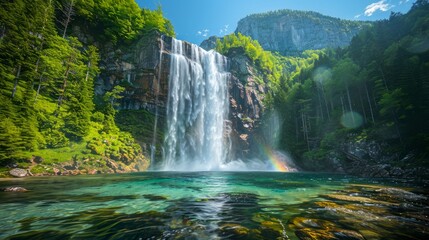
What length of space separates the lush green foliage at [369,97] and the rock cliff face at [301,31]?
95106mm

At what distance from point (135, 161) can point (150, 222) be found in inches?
1075

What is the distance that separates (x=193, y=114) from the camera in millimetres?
40812

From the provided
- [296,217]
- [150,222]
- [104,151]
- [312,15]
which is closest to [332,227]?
[296,217]

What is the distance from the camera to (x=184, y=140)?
128 feet

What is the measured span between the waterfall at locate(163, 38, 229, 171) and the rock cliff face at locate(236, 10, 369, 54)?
11204 centimetres

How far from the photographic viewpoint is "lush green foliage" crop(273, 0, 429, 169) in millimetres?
28928

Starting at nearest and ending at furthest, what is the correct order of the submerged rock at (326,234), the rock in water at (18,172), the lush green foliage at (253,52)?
the submerged rock at (326,234) → the rock in water at (18,172) → the lush green foliage at (253,52)

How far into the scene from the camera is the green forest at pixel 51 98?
20141 millimetres

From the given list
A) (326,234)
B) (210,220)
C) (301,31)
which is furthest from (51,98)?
(301,31)

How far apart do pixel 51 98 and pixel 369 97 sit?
→ 53743mm

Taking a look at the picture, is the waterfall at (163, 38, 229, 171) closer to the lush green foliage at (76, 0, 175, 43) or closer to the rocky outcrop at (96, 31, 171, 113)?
the rocky outcrop at (96, 31, 171, 113)

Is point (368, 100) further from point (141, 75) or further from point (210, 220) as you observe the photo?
point (210, 220)

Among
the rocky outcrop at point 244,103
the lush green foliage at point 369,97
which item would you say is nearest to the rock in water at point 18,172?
the rocky outcrop at point 244,103

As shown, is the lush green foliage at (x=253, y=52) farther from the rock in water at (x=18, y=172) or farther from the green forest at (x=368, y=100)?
the rock in water at (x=18, y=172)
